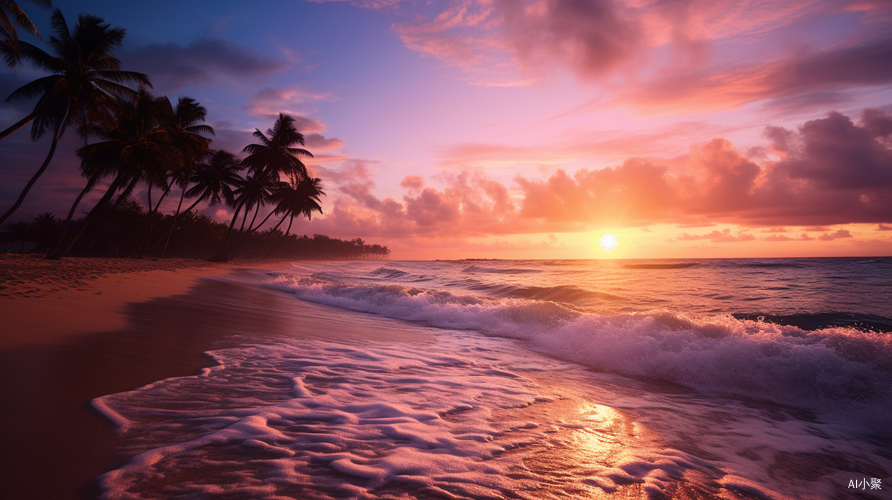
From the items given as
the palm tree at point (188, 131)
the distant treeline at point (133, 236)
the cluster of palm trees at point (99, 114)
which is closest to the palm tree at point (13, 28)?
the cluster of palm trees at point (99, 114)

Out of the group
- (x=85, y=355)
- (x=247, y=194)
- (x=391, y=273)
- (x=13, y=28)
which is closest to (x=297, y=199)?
(x=247, y=194)

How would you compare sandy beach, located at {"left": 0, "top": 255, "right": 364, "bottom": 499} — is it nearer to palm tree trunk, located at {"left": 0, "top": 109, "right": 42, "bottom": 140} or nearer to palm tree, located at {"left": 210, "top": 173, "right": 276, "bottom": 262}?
palm tree trunk, located at {"left": 0, "top": 109, "right": 42, "bottom": 140}

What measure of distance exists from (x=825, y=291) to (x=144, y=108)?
36.9 meters

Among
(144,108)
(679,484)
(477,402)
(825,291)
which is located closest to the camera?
(679,484)

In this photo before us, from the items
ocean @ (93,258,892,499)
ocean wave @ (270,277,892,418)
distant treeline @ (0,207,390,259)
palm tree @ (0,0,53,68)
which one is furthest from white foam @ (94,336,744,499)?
distant treeline @ (0,207,390,259)

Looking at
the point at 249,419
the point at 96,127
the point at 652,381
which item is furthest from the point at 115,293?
the point at 96,127

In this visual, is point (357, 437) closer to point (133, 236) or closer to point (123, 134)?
point (123, 134)

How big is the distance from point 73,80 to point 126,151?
404 cm

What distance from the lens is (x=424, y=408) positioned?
12.1ft

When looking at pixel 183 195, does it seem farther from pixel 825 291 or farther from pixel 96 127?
pixel 825 291

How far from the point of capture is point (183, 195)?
3922cm

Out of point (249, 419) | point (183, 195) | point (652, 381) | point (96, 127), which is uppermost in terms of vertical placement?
point (96, 127)

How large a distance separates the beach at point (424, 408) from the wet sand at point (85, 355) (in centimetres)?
2

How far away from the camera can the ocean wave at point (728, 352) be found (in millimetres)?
4980
